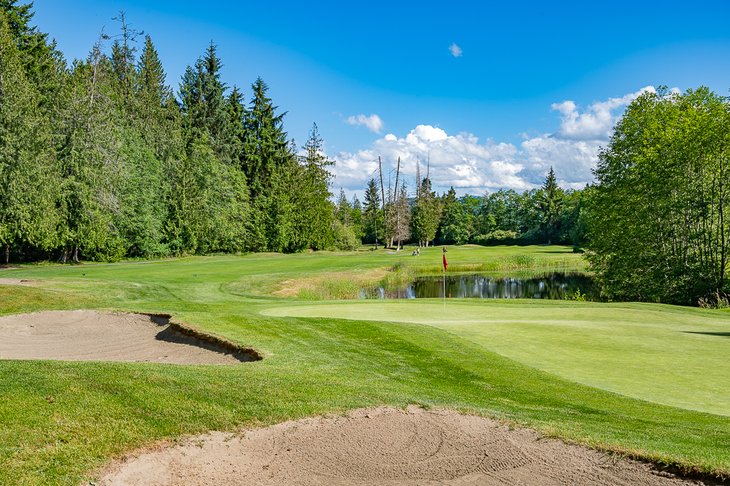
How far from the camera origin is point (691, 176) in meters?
29.2

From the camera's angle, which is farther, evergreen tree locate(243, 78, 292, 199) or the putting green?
evergreen tree locate(243, 78, 292, 199)

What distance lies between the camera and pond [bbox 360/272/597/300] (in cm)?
3816

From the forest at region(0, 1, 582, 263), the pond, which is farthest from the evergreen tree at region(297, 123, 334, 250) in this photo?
the pond

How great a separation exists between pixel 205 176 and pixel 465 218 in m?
69.3

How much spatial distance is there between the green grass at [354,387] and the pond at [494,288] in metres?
20.5

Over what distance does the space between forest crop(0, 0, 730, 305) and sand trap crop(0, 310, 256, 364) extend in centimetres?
2355

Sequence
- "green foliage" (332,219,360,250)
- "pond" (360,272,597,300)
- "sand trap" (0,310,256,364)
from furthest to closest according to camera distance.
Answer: "green foliage" (332,219,360,250) → "pond" (360,272,597,300) → "sand trap" (0,310,256,364)

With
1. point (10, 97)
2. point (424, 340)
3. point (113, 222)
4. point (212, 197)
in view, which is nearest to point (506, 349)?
point (424, 340)

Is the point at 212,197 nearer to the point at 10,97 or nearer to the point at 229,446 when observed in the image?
the point at 10,97

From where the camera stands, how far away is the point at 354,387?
7.89 metres

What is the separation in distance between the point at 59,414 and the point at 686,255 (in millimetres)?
32053

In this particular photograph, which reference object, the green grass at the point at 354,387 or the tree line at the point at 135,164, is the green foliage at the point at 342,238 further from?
the green grass at the point at 354,387

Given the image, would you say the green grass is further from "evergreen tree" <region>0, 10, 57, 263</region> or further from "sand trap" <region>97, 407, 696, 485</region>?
"evergreen tree" <region>0, 10, 57, 263</region>

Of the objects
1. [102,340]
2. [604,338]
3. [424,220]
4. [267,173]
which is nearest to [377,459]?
[604,338]
